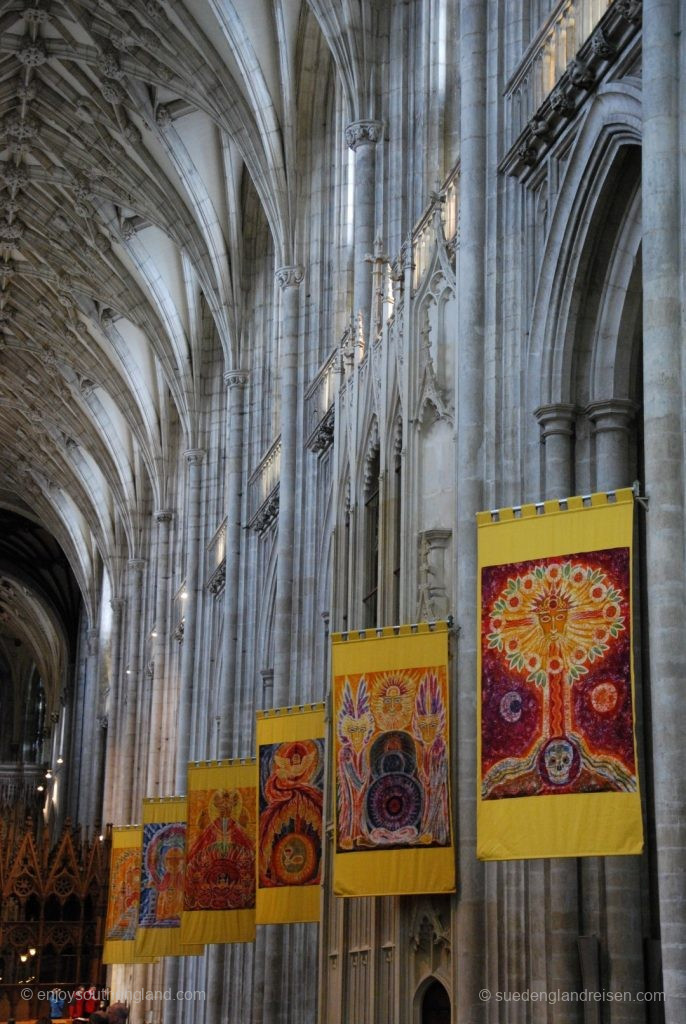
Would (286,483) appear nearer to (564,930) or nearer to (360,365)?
(360,365)

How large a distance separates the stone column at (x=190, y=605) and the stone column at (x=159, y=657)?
13.4ft

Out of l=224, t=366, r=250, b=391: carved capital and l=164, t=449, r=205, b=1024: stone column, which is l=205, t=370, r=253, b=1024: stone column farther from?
l=164, t=449, r=205, b=1024: stone column

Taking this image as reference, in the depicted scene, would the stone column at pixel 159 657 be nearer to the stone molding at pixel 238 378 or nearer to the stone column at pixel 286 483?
the stone molding at pixel 238 378

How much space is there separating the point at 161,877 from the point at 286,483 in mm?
7147

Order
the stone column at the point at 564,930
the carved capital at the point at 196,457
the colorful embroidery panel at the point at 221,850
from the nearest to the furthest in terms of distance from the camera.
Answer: the stone column at the point at 564,930
the colorful embroidery panel at the point at 221,850
the carved capital at the point at 196,457

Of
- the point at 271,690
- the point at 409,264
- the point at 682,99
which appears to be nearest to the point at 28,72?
the point at 271,690

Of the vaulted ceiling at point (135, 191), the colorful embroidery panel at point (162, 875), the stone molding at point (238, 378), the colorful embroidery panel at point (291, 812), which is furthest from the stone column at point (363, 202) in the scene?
the colorful embroidery panel at point (162, 875)

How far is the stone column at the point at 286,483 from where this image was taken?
74.7ft

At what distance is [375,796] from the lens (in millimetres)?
14883

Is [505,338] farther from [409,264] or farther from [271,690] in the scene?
[271,690]

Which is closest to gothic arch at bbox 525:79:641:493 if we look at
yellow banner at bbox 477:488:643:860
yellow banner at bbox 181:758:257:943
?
yellow banner at bbox 477:488:643:860

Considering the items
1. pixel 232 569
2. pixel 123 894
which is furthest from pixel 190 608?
pixel 123 894

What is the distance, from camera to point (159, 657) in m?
38.3

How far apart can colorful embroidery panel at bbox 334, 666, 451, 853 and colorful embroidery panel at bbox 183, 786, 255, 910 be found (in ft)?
→ 24.0
